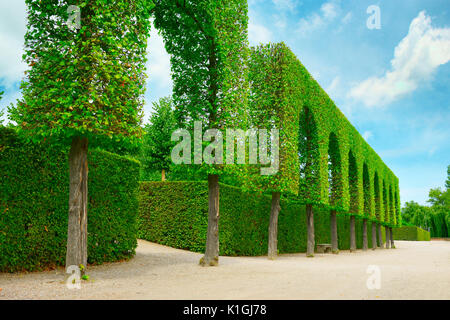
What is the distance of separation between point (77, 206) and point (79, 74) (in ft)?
9.12

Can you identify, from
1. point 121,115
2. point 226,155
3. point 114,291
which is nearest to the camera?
point 114,291

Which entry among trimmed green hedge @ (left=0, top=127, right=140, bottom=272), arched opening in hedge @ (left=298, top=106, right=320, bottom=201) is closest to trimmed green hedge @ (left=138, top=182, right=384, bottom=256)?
arched opening in hedge @ (left=298, top=106, right=320, bottom=201)

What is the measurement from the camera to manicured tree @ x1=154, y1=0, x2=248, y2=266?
10.4 metres

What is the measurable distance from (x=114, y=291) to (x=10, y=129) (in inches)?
181

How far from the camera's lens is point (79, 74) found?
711cm

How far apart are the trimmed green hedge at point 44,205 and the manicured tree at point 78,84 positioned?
1.09 metres

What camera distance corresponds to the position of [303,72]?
672 inches

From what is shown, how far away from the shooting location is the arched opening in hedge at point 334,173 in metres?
21.0
